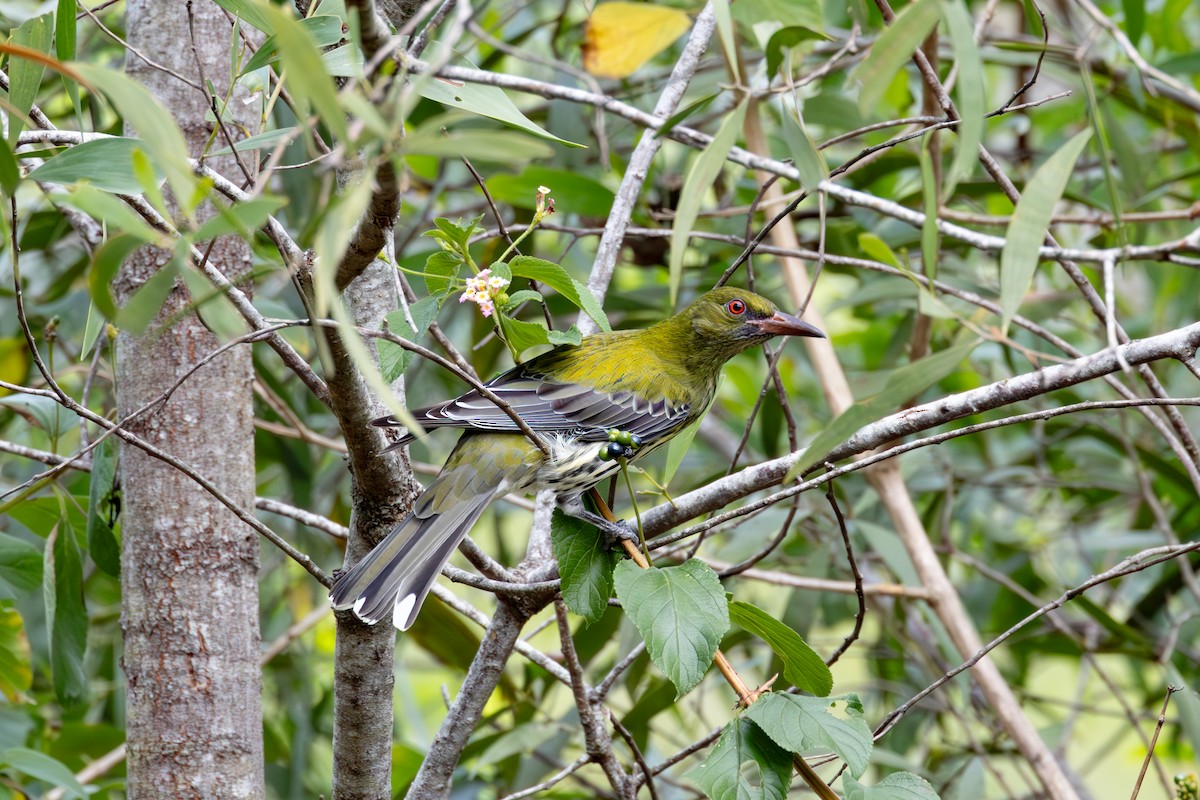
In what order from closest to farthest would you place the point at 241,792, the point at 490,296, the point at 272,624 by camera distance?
1. the point at 490,296
2. the point at 241,792
3. the point at 272,624

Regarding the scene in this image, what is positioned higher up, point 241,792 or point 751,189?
point 751,189

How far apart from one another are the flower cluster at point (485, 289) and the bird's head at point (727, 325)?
1.72 metres

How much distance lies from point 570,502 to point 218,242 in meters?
1.18

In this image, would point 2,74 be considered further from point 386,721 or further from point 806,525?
point 806,525

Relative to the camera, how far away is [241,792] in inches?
107

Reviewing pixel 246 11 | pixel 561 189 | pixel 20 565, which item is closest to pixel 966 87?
pixel 246 11

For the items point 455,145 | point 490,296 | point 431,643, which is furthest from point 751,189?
point 455,145

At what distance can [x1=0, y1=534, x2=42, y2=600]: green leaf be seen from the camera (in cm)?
320

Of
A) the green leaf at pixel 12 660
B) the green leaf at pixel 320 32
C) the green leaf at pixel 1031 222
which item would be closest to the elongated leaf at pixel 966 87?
the green leaf at pixel 1031 222

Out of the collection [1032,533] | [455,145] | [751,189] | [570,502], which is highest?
[751,189]

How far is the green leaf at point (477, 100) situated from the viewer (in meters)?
1.96

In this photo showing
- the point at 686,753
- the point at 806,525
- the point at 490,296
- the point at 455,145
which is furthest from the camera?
the point at 806,525

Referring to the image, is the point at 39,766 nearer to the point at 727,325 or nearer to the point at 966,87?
the point at 727,325

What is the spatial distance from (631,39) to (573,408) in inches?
48.0
